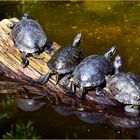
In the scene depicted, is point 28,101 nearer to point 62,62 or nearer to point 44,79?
point 44,79

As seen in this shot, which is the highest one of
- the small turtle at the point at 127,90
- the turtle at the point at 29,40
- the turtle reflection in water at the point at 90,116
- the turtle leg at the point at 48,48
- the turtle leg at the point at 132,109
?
the turtle at the point at 29,40

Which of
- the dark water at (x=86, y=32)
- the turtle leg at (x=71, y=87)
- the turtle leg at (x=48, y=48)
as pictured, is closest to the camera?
the dark water at (x=86, y=32)

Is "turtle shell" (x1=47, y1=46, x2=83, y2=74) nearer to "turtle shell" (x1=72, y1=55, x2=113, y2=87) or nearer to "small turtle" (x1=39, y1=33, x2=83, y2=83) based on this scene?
"small turtle" (x1=39, y1=33, x2=83, y2=83)

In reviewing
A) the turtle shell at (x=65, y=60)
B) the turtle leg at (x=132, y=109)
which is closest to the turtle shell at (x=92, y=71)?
→ the turtle shell at (x=65, y=60)

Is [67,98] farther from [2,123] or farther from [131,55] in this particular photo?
[131,55]

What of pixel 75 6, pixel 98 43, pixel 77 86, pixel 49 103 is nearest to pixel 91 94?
pixel 77 86

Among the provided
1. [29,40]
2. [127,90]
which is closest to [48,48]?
[29,40]

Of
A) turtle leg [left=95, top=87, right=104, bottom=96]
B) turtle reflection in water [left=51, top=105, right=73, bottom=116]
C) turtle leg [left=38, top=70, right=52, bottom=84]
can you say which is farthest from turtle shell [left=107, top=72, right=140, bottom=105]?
turtle leg [left=38, top=70, right=52, bottom=84]

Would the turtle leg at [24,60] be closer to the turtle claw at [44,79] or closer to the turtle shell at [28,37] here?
the turtle shell at [28,37]

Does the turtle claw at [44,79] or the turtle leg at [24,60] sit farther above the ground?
the turtle leg at [24,60]
